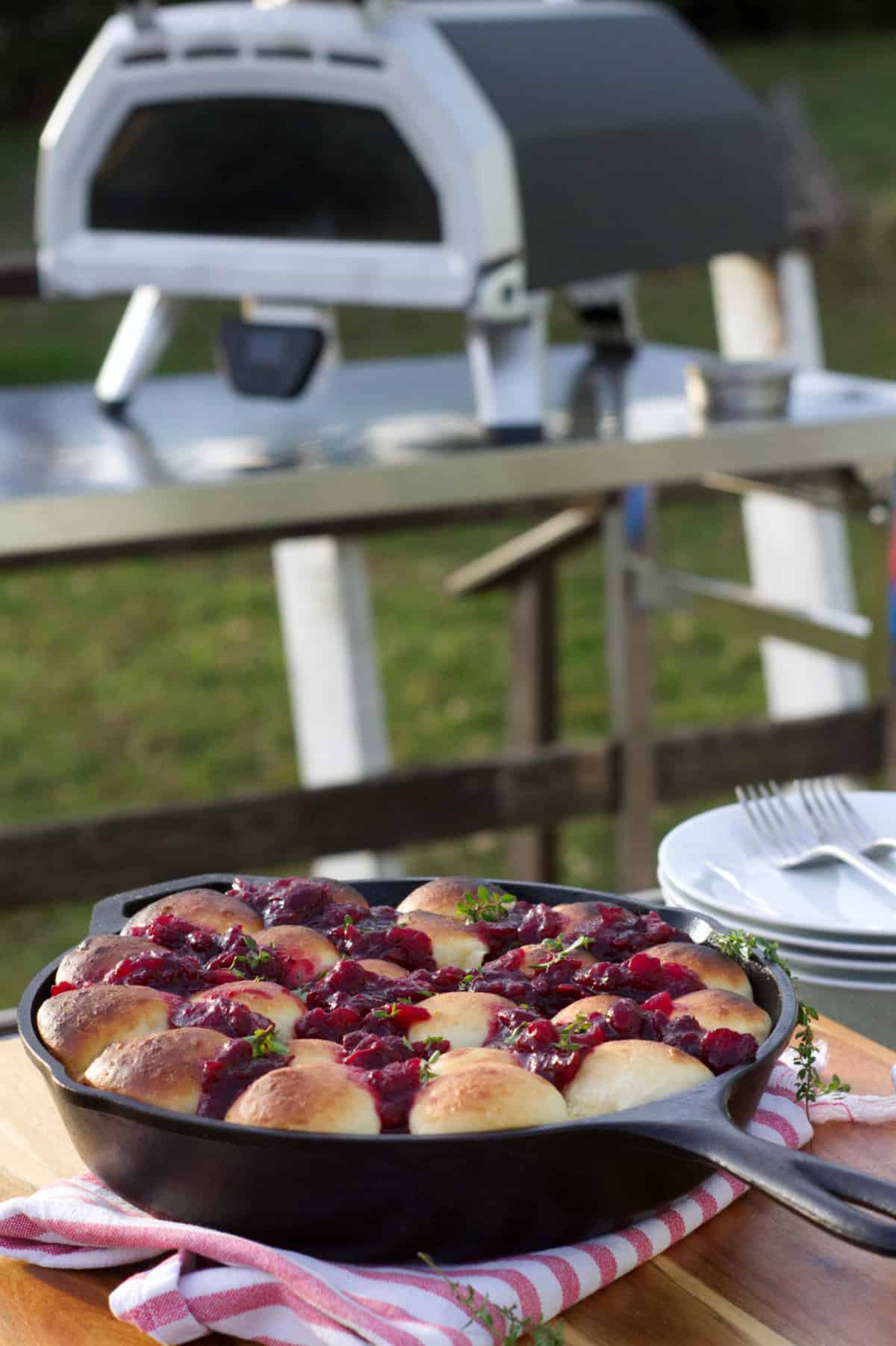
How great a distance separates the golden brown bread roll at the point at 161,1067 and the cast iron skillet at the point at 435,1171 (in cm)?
2

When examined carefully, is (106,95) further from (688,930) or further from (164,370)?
(164,370)

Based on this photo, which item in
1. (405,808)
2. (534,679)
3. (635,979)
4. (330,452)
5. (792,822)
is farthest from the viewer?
(534,679)

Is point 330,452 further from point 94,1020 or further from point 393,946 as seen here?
point 94,1020

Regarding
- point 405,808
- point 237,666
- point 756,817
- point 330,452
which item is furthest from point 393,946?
point 237,666

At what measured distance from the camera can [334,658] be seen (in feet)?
11.3

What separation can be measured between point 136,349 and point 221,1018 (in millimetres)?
1818

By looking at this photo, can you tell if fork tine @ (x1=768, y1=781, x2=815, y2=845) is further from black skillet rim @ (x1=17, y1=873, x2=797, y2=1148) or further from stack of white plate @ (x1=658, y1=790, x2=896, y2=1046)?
black skillet rim @ (x1=17, y1=873, x2=797, y2=1148)

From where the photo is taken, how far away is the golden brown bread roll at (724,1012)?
0.85 m

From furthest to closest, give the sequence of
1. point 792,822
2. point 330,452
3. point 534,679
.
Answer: point 534,679
point 330,452
point 792,822

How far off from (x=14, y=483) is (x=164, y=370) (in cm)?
668

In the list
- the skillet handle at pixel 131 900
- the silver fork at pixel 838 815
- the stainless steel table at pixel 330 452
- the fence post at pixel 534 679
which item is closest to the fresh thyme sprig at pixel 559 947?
the skillet handle at pixel 131 900

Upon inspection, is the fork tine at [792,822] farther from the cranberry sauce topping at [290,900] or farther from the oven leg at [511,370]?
the oven leg at [511,370]

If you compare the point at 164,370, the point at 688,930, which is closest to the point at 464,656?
the point at 164,370

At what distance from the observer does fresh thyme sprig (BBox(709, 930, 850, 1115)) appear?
36.4 inches
